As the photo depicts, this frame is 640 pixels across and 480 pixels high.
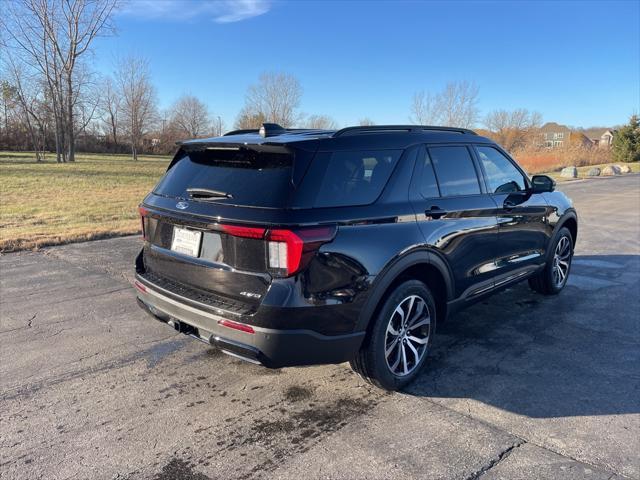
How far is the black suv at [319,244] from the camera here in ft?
8.77

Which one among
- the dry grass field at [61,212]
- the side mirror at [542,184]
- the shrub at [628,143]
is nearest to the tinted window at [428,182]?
the side mirror at [542,184]

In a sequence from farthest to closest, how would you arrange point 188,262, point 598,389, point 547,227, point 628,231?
point 628,231 < point 547,227 < point 598,389 < point 188,262

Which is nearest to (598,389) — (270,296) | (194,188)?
Result: (270,296)

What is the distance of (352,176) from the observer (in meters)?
3.02

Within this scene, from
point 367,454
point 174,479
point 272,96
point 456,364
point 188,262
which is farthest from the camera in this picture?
point 272,96

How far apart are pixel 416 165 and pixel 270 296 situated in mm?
1522

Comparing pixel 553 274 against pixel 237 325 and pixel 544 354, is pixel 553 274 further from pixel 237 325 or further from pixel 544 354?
pixel 237 325

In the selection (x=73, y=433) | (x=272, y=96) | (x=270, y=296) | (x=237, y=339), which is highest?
(x=272, y=96)

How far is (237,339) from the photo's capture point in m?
2.73

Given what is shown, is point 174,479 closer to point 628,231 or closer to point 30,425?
point 30,425

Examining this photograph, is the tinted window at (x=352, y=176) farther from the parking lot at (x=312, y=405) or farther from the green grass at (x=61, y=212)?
the green grass at (x=61, y=212)

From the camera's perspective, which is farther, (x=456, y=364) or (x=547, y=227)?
(x=547, y=227)

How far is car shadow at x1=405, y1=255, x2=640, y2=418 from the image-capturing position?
3215 mm

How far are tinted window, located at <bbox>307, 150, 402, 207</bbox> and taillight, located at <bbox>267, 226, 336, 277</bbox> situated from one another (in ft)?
0.72
